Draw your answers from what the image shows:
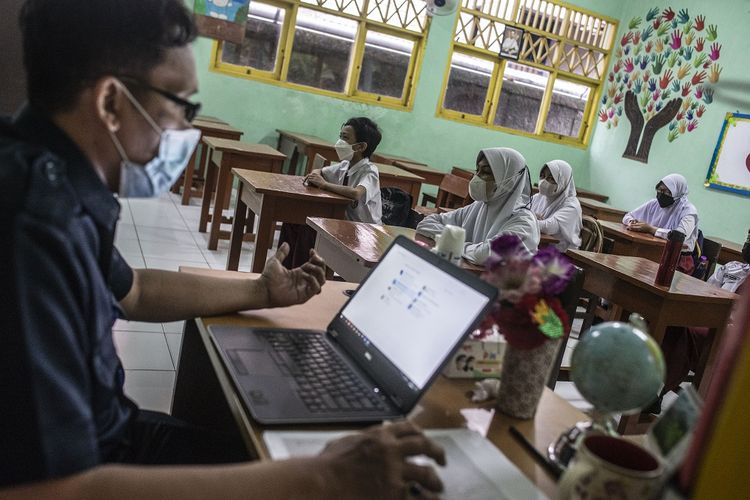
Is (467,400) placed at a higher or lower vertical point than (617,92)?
lower

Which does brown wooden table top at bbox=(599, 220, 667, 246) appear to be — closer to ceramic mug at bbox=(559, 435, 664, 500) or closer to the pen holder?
the pen holder

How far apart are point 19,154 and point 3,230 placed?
10 centimetres

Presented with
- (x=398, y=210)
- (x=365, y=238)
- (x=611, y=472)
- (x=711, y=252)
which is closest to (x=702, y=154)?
(x=711, y=252)

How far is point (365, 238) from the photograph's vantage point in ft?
8.27

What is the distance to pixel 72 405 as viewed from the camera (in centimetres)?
66

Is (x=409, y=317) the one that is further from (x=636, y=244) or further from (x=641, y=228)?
(x=641, y=228)

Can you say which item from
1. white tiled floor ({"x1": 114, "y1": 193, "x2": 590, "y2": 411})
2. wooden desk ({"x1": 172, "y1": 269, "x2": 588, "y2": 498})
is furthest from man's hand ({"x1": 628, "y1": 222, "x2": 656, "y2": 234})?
wooden desk ({"x1": 172, "y1": 269, "x2": 588, "y2": 498})

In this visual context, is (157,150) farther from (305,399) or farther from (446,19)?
(446,19)

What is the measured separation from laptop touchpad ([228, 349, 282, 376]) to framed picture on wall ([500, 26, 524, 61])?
7.25 m

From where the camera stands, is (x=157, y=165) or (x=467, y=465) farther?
(x=157, y=165)

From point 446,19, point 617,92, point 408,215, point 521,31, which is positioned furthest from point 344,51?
point 408,215

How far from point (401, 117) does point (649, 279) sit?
5087 millimetres

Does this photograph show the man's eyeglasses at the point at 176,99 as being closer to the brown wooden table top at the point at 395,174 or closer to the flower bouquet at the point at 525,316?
the flower bouquet at the point at 525,316

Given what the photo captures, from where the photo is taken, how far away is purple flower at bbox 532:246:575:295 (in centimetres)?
101
